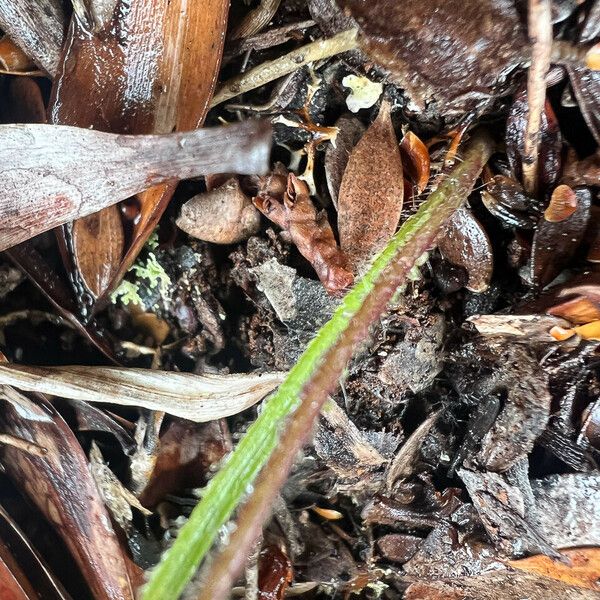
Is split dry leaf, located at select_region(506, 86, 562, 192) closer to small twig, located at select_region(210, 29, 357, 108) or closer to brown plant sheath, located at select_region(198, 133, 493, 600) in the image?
brown plant sheath, located at select_region(198, 133, 493, 600)

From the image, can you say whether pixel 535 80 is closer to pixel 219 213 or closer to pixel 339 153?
pixel 339 153

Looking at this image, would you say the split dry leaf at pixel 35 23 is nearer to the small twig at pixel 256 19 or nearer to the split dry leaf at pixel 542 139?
the small twig at pixel 256 19

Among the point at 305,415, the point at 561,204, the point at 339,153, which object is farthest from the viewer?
the point at 339,153

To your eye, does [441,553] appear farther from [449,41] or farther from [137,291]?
[449,41]

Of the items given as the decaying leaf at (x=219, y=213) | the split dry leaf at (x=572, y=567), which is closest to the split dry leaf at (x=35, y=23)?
the decaying leaf at (x=219, y=213)

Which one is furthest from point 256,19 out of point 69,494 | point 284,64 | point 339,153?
point 69,494

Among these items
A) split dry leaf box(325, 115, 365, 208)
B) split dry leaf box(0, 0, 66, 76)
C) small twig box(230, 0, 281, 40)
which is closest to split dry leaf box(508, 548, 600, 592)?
split dry leaf box(325, 115, 365, 208)
